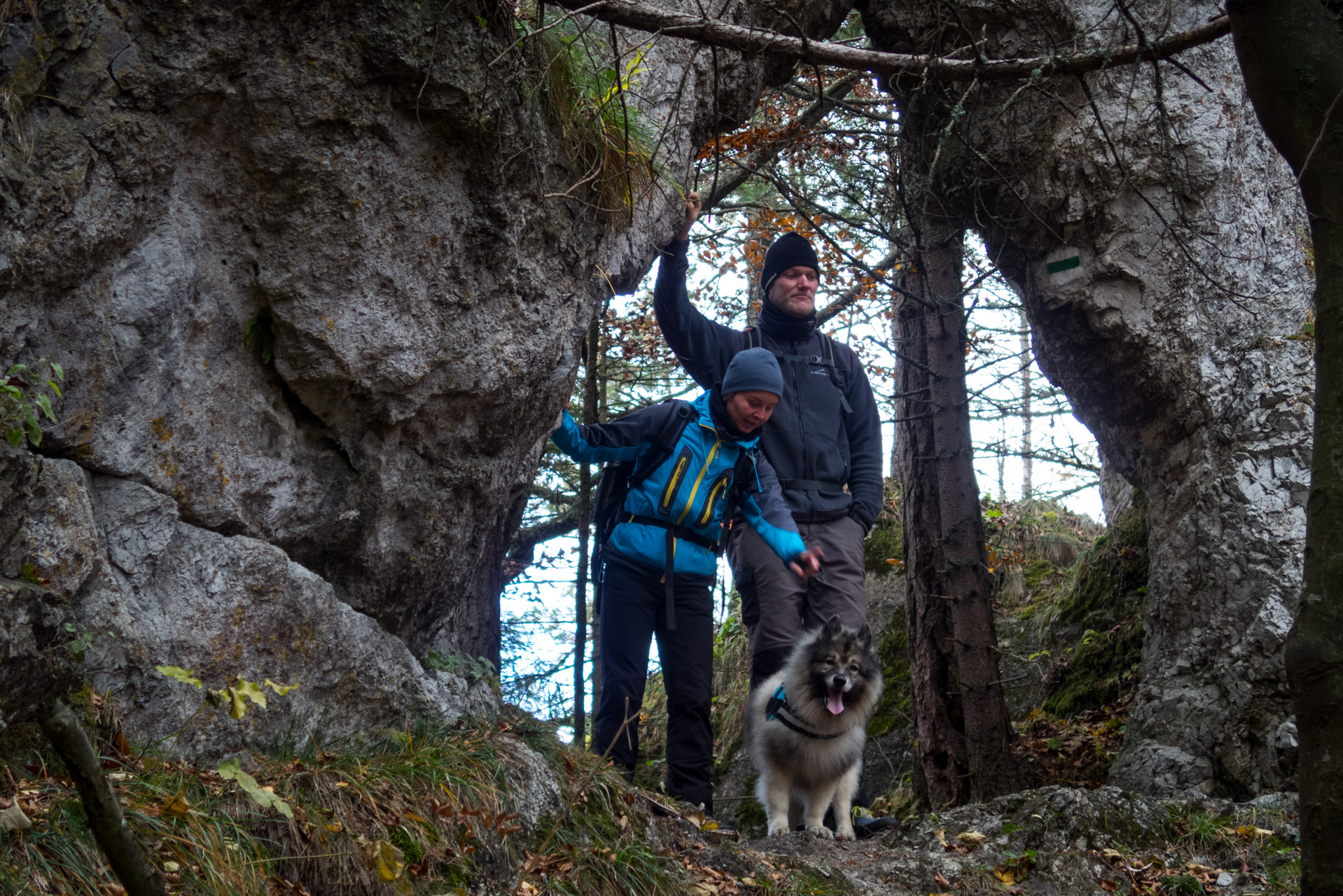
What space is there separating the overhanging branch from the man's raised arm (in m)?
1.47

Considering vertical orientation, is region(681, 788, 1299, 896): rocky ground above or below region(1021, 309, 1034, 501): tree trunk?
below

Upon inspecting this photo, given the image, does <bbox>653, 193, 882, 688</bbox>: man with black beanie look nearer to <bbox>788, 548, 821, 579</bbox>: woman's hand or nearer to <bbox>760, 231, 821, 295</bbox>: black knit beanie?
<bbox>760, 231, 821, 295</bbox>: black knit beanie

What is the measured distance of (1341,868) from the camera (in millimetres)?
2416

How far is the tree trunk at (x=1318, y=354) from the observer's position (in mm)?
2471

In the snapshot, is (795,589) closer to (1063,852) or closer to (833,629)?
(833,629)

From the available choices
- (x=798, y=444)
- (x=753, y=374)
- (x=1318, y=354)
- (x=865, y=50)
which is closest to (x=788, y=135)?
(x=798, y=444)

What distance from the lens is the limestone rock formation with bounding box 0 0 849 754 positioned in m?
3.35

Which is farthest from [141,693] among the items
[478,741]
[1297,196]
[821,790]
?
[1297,196]

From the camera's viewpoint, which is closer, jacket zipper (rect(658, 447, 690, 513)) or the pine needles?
the pine needles

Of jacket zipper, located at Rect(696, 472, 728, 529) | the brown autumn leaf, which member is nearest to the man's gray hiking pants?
jacket zipper, located at Rect(696, 472, 728, 529)

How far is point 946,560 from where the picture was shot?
22.0 feet

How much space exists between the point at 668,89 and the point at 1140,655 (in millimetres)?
5344

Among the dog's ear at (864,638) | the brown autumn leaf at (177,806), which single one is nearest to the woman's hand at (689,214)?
the dog's ear at (864,638)

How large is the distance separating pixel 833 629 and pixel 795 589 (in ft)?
1.21
